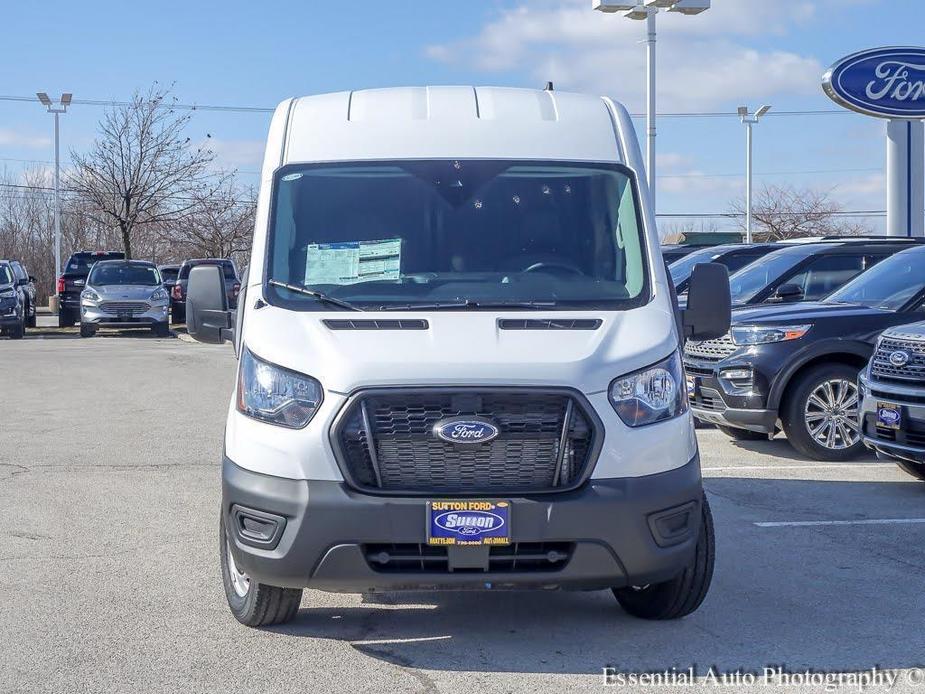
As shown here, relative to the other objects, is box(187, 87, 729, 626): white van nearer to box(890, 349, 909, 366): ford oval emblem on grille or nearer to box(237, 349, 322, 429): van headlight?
box(237, 349, 322, 429): van headlight

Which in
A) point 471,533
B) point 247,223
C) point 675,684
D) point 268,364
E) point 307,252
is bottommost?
point 675,684

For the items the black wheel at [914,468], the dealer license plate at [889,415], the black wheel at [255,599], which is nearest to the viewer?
the black wheel at [255,599]

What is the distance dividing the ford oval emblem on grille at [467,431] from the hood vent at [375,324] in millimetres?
549

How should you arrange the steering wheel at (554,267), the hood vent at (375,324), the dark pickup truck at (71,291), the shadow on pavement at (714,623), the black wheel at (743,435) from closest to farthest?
the shadow on pavement at (714,623), the hood vent at (375,324), the steering wheel at (554,267), the black wheel at (743,435), the dark pickup truck at (71,291)

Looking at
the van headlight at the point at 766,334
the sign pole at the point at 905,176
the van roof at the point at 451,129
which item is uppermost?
the sign pole at the point at 905,176

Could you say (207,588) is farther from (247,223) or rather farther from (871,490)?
(247,223)

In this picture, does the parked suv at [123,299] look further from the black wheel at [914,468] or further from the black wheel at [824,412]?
the black wheel at [914,468]

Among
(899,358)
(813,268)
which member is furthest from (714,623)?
(813,268)

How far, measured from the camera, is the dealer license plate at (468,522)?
4.88 m

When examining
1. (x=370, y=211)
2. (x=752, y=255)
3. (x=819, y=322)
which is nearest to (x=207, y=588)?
(x=370, y=211)

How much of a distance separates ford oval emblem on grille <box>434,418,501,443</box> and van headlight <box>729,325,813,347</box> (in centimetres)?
592

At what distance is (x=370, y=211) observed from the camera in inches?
239

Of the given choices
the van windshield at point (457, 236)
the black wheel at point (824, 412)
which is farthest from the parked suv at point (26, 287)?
the van windshield at point (457, 236)

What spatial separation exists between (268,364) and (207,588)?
67.7 inches
